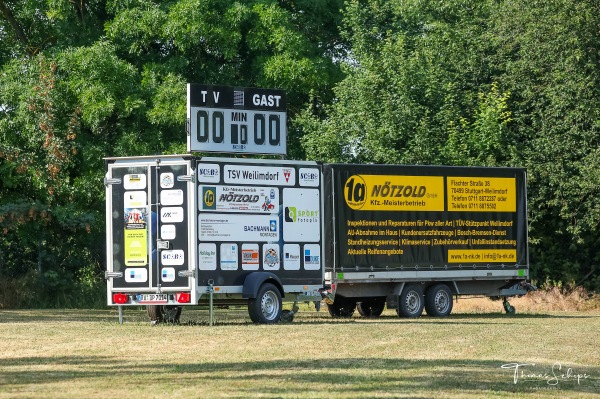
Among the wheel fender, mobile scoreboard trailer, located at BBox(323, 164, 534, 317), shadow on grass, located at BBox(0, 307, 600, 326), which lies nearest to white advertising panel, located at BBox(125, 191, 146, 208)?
the wheel fender

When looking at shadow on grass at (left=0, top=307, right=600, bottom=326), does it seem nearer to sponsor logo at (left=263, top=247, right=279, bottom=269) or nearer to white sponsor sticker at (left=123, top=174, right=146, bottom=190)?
sponsor logo at (left=263, top=247, right=279, bottom=269)

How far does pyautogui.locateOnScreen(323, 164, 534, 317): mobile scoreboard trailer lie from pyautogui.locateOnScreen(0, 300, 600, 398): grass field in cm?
266

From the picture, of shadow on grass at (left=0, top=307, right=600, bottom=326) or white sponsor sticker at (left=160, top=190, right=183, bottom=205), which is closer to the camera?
white sponsor sticker at (left=160, top=190, right=183, bottom=205)

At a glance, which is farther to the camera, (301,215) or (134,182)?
(301,215)

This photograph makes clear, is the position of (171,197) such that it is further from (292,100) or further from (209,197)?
(292,100)

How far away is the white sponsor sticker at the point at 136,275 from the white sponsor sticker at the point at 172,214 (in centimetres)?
110

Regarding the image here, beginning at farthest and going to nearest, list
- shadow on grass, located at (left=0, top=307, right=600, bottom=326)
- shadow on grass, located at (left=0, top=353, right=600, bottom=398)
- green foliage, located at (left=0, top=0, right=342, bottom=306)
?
green foliage, located at (left=0, top=0, right=342, bottom=306) < shadow on grass, located at (left=0, top=307, right=600, bottom=326) < shadow on grass, located at (left=0, top=353, right=600, bottom=398)

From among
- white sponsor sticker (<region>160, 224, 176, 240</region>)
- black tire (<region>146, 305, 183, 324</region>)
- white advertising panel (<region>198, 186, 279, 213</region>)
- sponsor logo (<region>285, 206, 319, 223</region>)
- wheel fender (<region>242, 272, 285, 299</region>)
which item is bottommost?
black tire (<region>146, 305, 183, 324</region>)

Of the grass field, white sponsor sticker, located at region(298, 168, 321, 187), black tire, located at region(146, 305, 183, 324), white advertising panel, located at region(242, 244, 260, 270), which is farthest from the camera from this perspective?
white sponsor sticker, located at region(298, 168, 321, 187)

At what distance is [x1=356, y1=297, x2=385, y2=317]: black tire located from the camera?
99.5 feet

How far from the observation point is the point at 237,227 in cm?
2453

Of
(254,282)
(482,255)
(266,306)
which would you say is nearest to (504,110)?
(482,255)

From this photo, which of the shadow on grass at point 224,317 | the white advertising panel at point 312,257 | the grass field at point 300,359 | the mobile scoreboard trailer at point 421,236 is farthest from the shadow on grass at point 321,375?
the mobile scoreboard trailer at point 421,236

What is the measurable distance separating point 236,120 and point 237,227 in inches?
110
